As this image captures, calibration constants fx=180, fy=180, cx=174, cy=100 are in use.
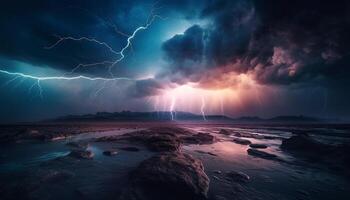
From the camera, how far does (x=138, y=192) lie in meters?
6.03

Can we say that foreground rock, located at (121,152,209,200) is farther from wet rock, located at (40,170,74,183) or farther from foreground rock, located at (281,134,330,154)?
foreground rock, located at (281,134,330,154)

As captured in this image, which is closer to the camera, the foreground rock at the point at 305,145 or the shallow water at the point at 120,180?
the shallow water at the point at 120,180

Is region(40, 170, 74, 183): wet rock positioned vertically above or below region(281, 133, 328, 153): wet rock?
below

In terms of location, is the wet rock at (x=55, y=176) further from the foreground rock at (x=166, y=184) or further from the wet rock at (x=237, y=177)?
the wet rock at (x=237, y=177)

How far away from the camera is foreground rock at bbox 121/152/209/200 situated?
19.7 feet

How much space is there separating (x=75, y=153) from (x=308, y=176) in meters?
14.1

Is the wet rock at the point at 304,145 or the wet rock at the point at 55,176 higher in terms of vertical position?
the wet rock at the point at 304,145

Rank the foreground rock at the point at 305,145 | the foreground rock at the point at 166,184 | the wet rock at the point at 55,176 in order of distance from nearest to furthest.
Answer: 1. the foreground rock at the point at 166,184
2. the wet rock at the point at 55,176
3. the foreground rock at the point at 305,145

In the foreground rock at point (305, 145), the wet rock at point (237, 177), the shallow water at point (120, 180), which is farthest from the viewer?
the foreground rock at point (305, 145)

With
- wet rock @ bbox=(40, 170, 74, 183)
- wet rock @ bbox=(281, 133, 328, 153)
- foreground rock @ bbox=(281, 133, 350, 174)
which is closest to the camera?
wet rock @ bbox=(40, 170, 74, 183)

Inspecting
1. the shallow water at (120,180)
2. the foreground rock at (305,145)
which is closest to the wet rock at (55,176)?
the shallow water at (120,180)

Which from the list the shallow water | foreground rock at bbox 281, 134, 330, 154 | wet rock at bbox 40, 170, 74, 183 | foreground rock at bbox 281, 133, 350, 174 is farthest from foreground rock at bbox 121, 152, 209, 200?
foreground rock at bbox 281, 134, 330, 154

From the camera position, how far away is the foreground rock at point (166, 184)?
6020 mm

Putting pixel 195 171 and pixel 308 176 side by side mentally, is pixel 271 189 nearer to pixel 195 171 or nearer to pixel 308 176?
pixel 195 171
